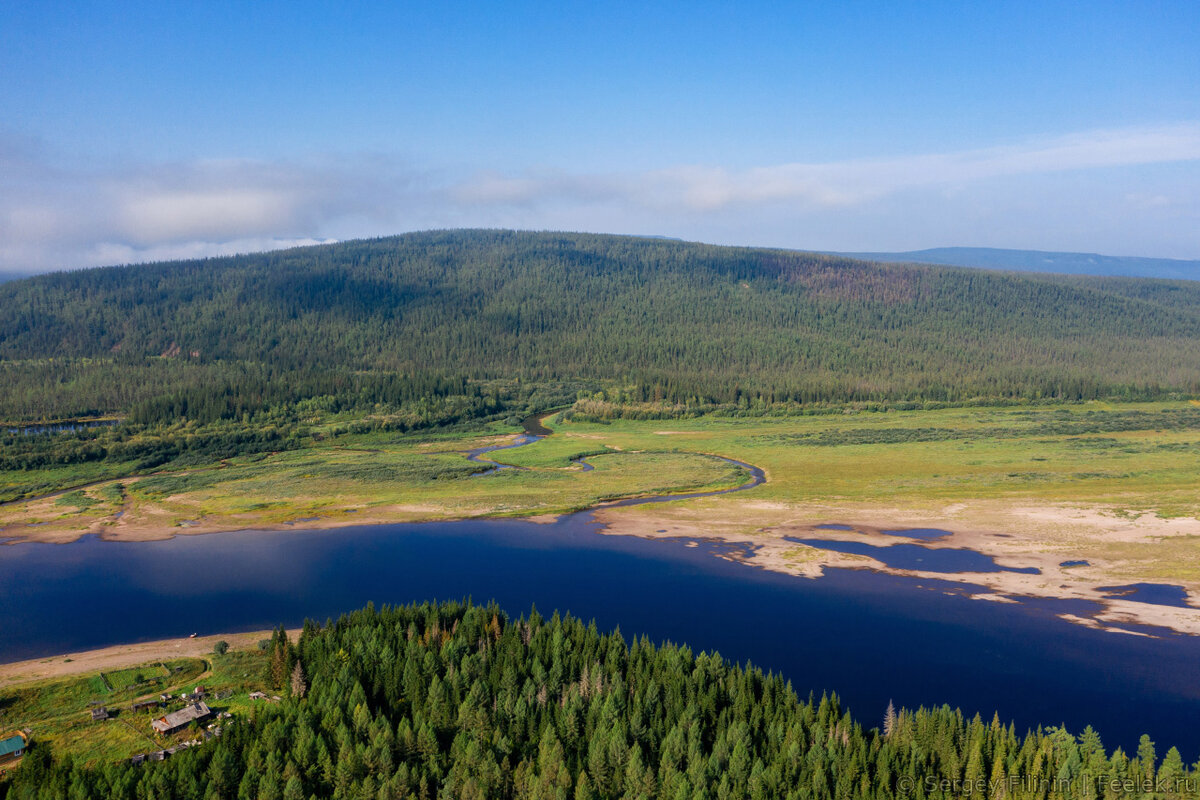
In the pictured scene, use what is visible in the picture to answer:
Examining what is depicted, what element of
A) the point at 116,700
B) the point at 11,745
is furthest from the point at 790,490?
the point at 11,745

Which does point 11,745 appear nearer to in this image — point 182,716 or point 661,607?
point 182,716

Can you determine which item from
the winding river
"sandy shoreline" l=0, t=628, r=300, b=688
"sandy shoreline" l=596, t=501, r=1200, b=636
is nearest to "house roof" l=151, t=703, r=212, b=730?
"sandy shoreline" l=0, t=628, r=300, b=688

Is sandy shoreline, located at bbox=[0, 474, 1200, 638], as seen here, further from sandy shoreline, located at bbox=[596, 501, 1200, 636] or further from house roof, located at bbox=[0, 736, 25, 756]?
house roof, located at bbox=[0, 736, 25, 756]

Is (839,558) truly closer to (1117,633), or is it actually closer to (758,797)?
(1117,633)

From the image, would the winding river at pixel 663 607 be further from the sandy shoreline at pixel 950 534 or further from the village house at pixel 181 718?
the village house at pixel 181 718

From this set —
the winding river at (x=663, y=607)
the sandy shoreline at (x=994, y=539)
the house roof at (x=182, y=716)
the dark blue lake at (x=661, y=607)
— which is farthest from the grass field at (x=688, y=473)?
the house roof at (x=182, y=716)

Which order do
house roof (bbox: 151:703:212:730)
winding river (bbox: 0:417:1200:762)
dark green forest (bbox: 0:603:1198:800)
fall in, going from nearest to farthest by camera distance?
dark green forest (bbox: 0:603:1198:800) < house roof (bbox: 151:703:212:730) < winding river (bbox: 0:417:1200:762)

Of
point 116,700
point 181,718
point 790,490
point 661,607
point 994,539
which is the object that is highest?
point 994,539

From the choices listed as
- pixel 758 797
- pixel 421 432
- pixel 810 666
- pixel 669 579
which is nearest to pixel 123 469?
pixel 421 432
